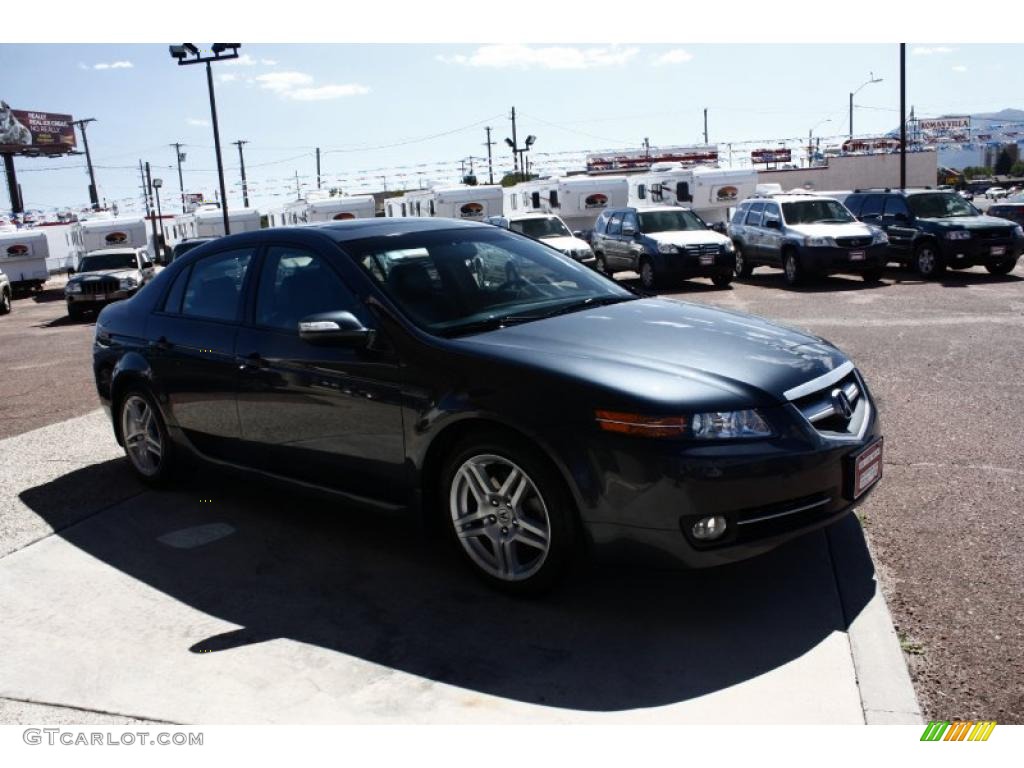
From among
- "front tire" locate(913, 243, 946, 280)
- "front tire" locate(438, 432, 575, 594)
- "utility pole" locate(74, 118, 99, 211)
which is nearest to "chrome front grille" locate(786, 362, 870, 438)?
"front tire" locate(438, 432, 575, 594)

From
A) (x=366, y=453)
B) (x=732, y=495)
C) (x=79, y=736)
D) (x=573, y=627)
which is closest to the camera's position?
(x=79, y=736)

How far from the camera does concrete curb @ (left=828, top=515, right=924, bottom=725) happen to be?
120 inches

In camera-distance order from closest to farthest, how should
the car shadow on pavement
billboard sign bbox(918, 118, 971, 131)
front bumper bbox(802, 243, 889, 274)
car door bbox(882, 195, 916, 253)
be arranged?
1. the car shadow on pavement
2. front bumper bbox(802, 243, 889, 274)
3. car door bbox(882, 195, 916, 253)
4. billboard sign bbox(918, 118, 971, 131)

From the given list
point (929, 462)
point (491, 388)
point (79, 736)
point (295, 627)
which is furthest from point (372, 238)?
point (929, 462)

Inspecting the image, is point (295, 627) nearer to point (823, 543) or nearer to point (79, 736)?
point (79, 736)

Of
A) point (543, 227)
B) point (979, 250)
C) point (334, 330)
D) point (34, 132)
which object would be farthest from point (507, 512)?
point (34, 132)

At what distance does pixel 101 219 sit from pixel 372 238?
3522 cm

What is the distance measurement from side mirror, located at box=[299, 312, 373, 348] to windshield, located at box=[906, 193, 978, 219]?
692 inches

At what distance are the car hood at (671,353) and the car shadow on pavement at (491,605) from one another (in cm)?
82

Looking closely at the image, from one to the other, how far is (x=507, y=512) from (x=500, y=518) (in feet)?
0.17

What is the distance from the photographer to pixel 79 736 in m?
3.22

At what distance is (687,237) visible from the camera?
63.6 feet

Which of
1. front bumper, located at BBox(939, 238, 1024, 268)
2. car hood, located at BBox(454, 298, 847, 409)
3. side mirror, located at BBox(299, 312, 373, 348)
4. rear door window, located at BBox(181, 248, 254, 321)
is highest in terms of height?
rear door window, located at BBox(181, 248, 254, 321)

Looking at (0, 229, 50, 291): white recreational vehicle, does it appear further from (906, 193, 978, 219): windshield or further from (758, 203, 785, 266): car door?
(906, 193, 978, 219): windshield
